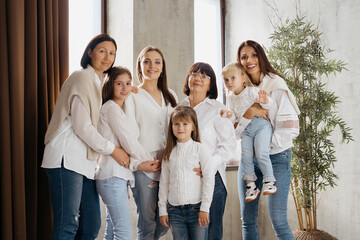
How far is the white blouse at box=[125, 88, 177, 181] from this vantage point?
2.20 meters

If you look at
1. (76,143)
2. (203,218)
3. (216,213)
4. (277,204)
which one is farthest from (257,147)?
(76,143)

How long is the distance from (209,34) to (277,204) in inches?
114

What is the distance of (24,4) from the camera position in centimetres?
250

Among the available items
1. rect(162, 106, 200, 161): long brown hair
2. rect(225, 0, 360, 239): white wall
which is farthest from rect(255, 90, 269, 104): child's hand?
rect(225, 0, 360, 239): white wall

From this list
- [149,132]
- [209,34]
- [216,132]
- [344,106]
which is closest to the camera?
[149,132]

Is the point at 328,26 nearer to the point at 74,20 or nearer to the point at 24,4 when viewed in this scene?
the point at 74,20

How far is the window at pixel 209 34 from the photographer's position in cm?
455

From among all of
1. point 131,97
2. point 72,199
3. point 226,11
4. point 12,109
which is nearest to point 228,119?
point 131,97

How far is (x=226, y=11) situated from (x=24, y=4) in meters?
2.90

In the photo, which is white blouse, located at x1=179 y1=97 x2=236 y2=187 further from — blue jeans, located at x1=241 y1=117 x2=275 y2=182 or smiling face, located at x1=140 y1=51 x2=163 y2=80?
smiling face, located at x1=140 y1=51 x2=163 y2=80

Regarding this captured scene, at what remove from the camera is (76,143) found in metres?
2.03

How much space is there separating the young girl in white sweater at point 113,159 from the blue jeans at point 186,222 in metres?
0.27

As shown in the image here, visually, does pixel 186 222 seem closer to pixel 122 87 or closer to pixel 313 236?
pixel 122 87

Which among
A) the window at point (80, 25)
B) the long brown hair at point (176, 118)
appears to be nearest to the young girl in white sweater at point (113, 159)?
the long brown hair at point (176, 118)
